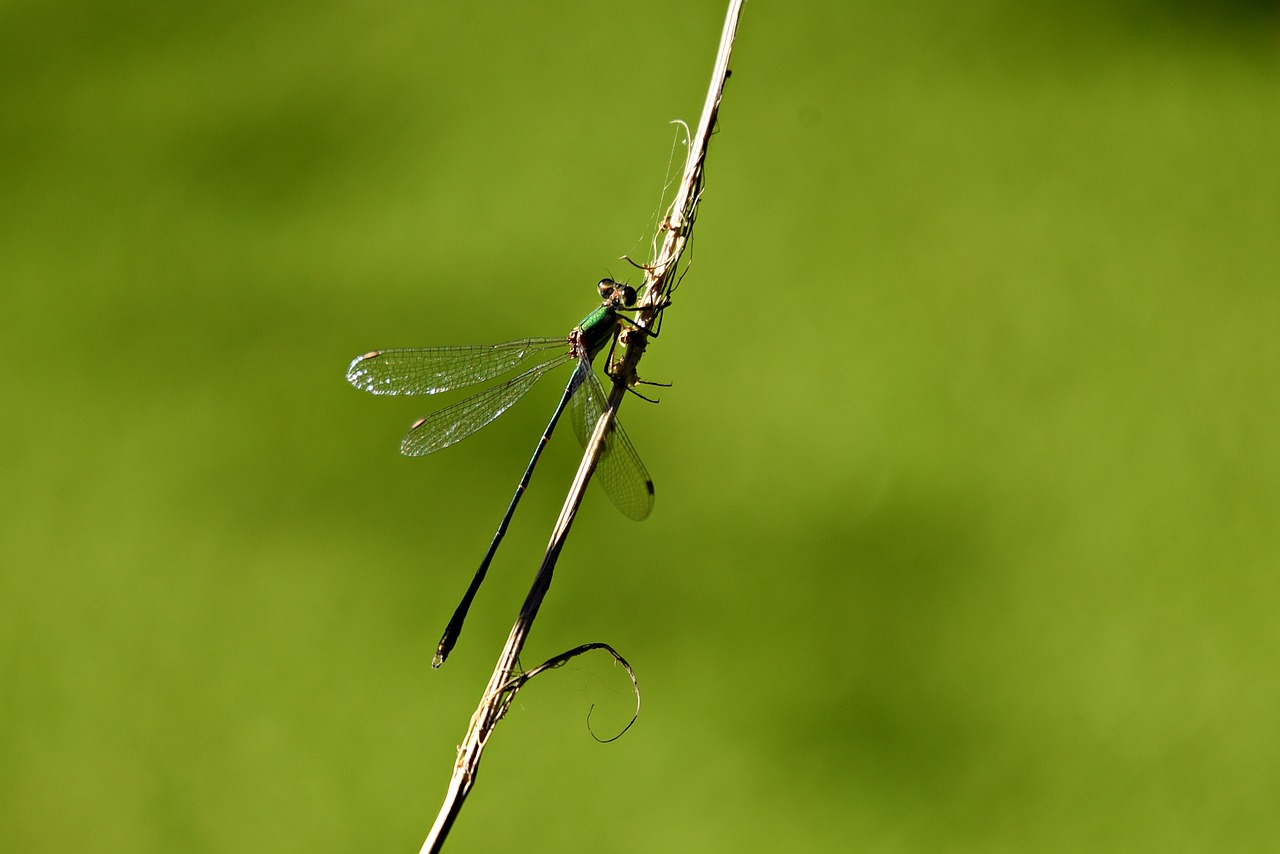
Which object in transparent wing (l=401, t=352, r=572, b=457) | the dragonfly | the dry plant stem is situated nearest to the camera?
the dry plant stem

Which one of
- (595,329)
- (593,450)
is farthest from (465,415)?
(593,450)

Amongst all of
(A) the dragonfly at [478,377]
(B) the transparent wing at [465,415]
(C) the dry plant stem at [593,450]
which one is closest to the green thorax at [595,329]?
(A) the dragonfly at [478,377]

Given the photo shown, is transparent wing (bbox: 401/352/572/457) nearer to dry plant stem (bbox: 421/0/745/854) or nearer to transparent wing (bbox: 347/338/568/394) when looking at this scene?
transparent wing (bbox: 347/338/568/394)

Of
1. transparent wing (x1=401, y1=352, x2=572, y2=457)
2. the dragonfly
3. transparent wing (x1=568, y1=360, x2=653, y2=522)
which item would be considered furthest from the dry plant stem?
transparent wing (x1=401, y1=352, x2=572, y2=457)

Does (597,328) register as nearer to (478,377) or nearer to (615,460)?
(615,460)

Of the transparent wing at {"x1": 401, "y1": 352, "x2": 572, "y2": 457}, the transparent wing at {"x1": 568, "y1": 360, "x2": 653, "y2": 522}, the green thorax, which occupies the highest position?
the green thorax

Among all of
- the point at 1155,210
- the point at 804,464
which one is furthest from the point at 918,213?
the point at 804,464
